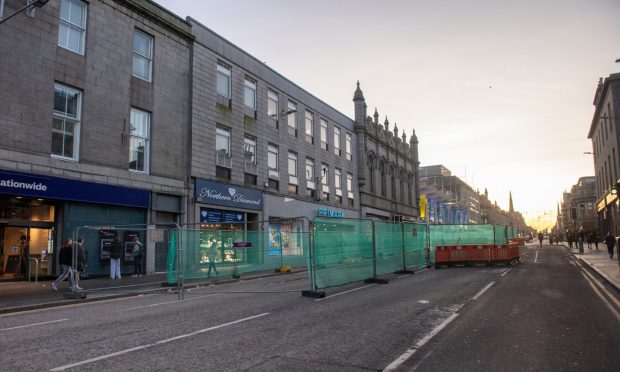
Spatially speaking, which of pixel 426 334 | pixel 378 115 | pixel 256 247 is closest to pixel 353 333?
pixel 426 334

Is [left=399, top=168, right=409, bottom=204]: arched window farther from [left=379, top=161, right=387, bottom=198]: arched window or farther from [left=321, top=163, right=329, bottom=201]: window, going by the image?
[left=321, top=163, right=329, bottom=201]: window

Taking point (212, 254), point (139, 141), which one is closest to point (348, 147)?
point (139, 141)

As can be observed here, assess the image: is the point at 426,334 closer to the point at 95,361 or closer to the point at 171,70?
the point at 95,361

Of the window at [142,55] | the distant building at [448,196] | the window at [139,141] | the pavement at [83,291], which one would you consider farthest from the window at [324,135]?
the distant building at [448,196]

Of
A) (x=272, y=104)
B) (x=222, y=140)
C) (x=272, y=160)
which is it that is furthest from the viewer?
(x=272, y=104)

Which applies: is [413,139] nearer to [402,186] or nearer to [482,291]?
[402,186]

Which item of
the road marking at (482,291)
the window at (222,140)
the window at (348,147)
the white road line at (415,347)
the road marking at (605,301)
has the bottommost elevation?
the road marking at (605,301)

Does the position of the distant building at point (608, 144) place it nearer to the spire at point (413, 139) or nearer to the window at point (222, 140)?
the spire at point (413, 139)

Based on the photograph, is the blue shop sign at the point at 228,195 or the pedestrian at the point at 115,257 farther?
the blue shop sign at the point at 228,195

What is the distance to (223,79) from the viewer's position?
2553 centimetres

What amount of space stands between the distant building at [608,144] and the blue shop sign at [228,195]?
85.7 ft

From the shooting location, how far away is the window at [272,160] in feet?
93.9

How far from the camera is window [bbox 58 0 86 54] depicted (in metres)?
17.3

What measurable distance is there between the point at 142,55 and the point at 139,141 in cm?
408
